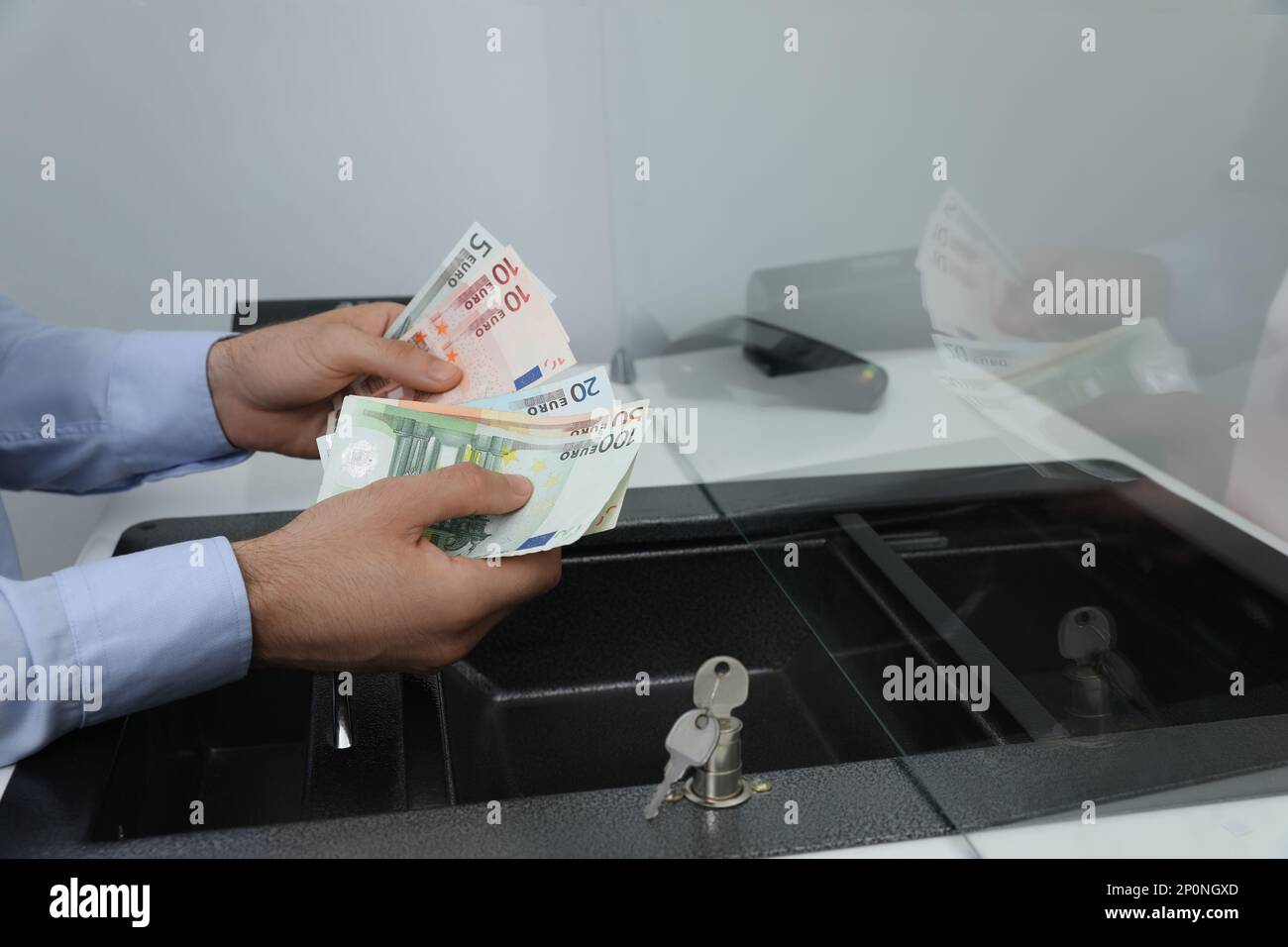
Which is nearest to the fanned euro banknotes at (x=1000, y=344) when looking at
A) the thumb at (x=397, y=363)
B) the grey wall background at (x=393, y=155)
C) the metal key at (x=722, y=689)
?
the grey wall background at (x=393, y=155)

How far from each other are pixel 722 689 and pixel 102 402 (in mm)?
866

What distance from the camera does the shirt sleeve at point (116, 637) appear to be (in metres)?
0.78

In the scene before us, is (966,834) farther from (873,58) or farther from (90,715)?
(873,58)

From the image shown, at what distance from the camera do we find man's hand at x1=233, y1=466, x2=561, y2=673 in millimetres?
833

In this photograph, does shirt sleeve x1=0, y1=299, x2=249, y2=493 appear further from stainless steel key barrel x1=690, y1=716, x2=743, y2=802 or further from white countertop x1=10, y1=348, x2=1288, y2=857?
stainless steel key barrel x1=690, y1=716, x2=743, y2=802

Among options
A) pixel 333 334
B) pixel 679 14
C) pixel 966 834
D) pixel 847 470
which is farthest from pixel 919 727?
pixel 679 14

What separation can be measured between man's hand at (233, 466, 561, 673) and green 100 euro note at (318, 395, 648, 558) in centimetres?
5

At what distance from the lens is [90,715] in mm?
815

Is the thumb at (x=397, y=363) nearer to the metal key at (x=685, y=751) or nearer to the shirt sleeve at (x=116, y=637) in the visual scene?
the shirt sleeve at (x=116, y=637)

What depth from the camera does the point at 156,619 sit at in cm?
81

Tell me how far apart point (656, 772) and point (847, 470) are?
1.28 feet

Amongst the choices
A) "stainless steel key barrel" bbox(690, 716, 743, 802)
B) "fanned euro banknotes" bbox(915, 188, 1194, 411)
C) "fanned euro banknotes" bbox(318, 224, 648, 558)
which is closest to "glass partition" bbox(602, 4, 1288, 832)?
"fanned euro banknotes" bbox(915, 188, 1194, 411)

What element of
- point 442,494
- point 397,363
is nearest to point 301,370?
point 397,363

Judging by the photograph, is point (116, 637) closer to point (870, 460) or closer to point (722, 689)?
point (722, 689)
